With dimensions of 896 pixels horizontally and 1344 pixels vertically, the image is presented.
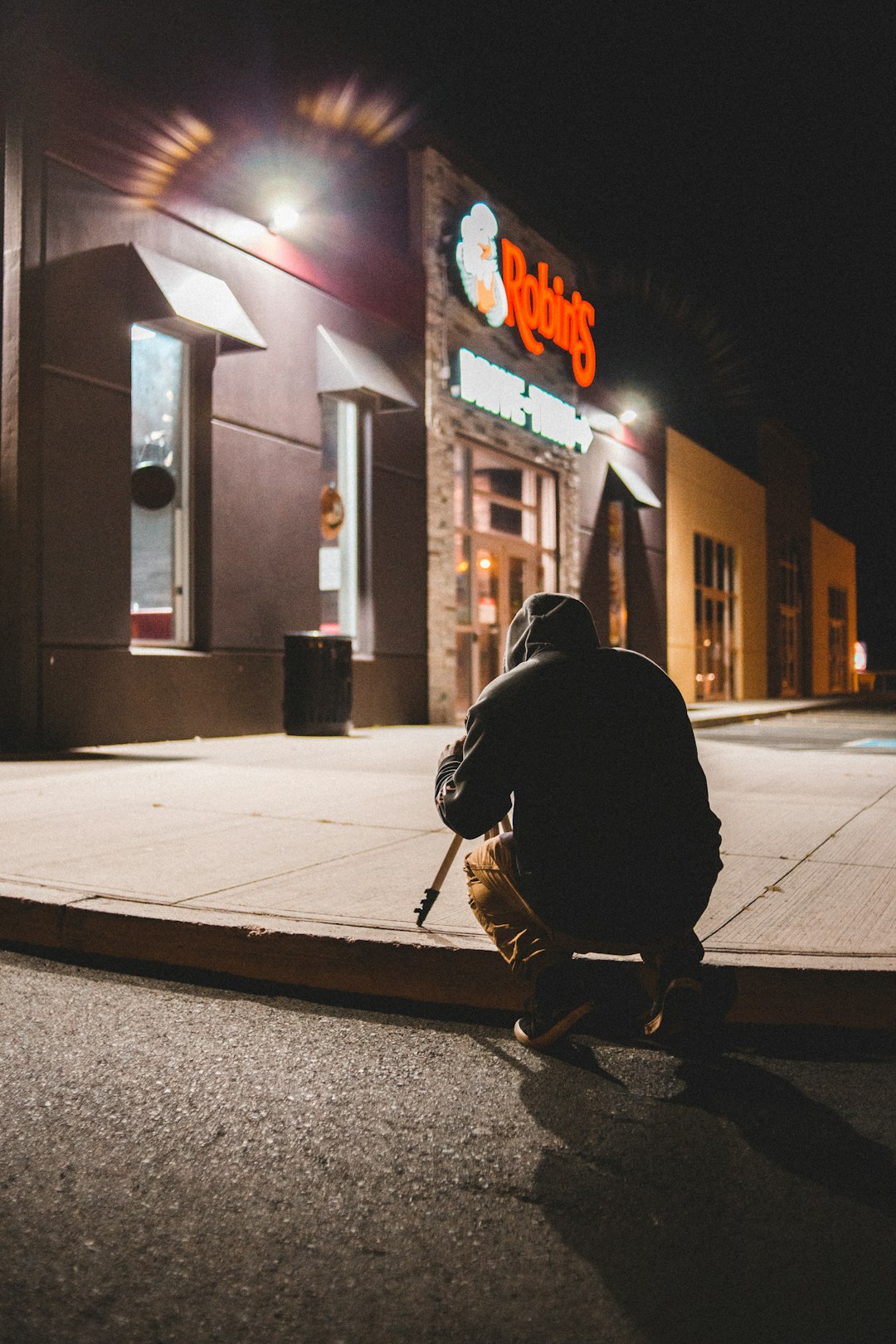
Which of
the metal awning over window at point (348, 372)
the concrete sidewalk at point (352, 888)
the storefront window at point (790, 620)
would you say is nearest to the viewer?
the concrete sidewalk at point (352, 888)

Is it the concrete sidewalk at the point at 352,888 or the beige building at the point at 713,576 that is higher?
the beige building at the point at 713,576

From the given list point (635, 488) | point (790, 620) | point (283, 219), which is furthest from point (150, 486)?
point (790, 620)

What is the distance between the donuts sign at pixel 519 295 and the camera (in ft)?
58.2

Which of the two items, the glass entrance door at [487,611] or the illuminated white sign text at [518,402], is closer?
the illuminated white sign text at [518,402]

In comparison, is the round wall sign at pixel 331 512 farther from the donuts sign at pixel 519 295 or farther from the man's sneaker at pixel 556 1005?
the man's sneaker at pixel 556 1005

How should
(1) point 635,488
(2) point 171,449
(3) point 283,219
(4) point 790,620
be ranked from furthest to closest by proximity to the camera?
(4) point 790,620 → (1) point 635,488 → (3) point 283,219 → (2) point 171,449

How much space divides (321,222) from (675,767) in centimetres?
1333

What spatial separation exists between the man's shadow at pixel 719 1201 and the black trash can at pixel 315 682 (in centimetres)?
1027

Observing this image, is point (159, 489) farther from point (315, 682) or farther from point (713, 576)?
point (713, 576)

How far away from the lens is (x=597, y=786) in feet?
10.4

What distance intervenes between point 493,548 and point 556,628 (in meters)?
16.0

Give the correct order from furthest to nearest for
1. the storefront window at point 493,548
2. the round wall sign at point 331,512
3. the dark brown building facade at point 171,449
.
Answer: the storefront window at point 493,548
the round wall sign at point 331,512
the dark brown building facade at point 171,449

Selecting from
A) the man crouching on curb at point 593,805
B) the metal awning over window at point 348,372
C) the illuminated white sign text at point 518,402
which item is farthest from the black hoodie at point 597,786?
the illuminated white sign text at point 518,402

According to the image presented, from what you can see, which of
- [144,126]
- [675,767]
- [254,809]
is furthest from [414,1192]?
[144,126]
